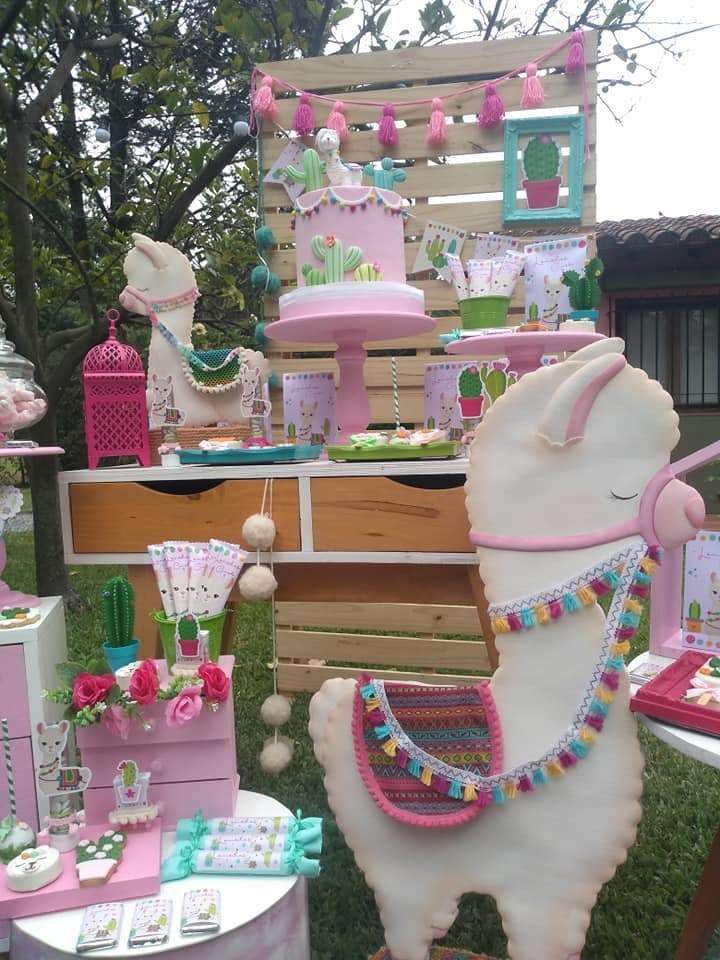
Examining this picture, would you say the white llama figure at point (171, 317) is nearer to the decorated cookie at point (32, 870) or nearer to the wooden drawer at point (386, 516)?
the wooden drawer at point (386, 516)

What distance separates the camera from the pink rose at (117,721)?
4.31 ft

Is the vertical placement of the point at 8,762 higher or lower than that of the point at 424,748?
lower

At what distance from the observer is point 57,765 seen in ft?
4.32

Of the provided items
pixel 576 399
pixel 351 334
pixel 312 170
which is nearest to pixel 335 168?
pixel 312 170

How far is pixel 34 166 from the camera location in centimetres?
334

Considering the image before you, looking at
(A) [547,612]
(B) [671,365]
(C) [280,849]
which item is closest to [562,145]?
(A) [547,612]

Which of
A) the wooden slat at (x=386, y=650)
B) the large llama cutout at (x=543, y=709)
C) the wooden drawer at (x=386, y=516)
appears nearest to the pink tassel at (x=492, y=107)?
the wooden drawer at (x=386, y=516)

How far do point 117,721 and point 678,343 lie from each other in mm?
6292

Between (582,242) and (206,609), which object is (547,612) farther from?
(582,242)

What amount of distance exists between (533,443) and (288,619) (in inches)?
72.2

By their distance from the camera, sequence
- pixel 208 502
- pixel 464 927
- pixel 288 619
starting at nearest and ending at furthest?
pixel 464 927 → pixel 208 502 → pixel 288 619

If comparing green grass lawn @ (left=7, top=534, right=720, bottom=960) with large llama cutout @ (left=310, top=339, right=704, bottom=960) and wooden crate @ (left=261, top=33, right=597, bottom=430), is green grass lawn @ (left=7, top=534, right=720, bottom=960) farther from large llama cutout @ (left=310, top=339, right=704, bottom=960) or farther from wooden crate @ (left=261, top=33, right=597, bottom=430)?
wooden crate @ (left=261, top=33, right=597, bottom=430)

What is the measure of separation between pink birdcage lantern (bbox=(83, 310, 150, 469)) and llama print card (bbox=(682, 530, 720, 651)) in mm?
1335

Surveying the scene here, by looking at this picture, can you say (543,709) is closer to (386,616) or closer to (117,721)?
(117,721)
